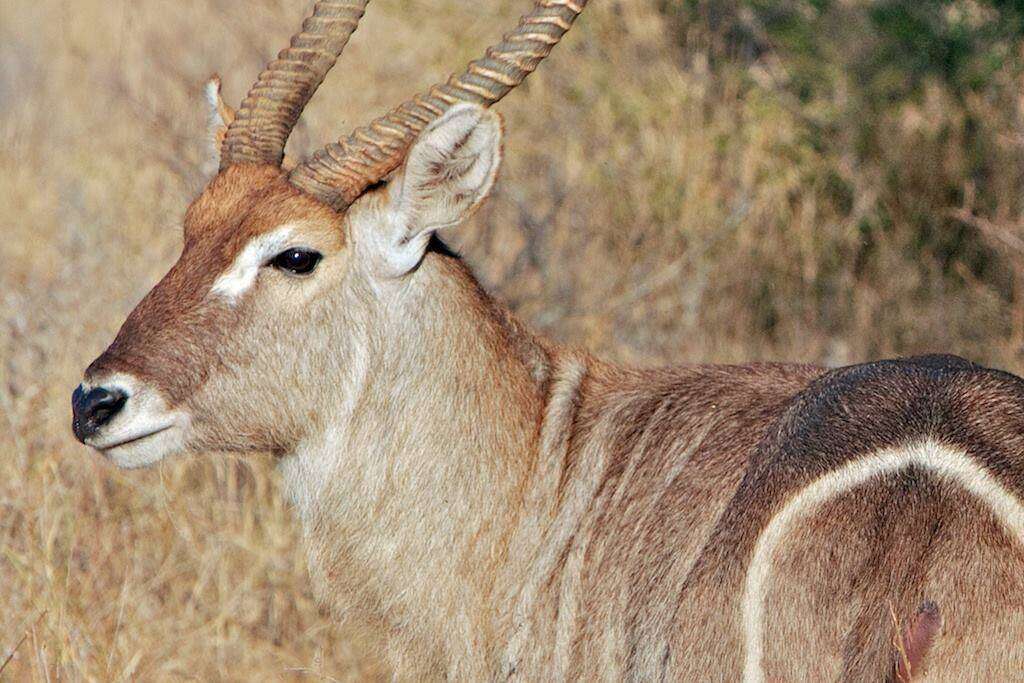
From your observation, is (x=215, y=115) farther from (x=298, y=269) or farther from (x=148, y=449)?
(x=148, y=449)

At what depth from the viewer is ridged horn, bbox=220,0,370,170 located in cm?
410

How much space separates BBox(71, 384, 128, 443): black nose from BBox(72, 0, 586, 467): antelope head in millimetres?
46

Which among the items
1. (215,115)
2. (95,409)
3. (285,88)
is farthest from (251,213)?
(215,115)

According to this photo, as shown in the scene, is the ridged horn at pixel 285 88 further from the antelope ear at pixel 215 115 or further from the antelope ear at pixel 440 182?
the antelope ear at pixel 440 182

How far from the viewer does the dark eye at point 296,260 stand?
3816 millimetres

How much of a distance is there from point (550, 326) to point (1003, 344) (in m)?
2.17

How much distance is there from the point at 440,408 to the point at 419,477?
201 millimetres

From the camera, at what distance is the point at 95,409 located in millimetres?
3637

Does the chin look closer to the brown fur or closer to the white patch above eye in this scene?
the brown fur

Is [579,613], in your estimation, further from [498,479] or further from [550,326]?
[550,326]

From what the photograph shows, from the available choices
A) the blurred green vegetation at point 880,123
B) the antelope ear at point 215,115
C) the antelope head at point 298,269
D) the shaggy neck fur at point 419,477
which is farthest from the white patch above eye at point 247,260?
the blurred green vegetation at point 880,123

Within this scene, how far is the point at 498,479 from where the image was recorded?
3.96 metres

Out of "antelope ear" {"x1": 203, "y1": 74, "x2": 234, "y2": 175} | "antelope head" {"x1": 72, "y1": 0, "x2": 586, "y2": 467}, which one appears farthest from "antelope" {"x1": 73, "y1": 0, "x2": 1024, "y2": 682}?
"antelope ear" {"x1": 203, "y1": 74, "x2": 234, "y2": 175}

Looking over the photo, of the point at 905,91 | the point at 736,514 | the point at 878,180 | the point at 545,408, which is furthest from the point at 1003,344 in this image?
the point at 736,514
